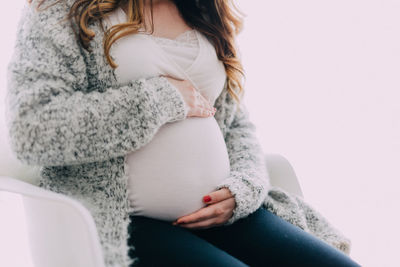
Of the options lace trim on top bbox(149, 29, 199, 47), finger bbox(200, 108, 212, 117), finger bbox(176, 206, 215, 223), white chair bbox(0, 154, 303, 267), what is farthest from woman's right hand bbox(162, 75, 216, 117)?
white chair bbox(0, 154, 303, 267)

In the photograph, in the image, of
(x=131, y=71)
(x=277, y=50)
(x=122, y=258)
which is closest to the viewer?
(x=122, y=258)

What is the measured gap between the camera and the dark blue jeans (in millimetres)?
681

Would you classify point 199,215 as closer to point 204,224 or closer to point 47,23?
point 204,224

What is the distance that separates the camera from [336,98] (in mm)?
1726

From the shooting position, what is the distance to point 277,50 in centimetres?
Answer: 171

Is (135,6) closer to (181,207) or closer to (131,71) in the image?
(131,71)

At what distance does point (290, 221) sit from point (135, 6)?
709 mm

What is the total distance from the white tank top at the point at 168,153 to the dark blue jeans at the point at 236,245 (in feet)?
0.18

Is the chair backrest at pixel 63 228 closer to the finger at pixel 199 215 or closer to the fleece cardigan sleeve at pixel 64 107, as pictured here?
the fleece cardigan sleeve at pixel 64 107

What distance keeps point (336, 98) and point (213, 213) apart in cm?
120

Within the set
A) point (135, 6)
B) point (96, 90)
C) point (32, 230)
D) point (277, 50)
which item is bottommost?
point (32, 230)

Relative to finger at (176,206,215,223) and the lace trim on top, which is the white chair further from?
Result: the lace trim on top

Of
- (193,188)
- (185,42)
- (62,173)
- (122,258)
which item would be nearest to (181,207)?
(193,188)

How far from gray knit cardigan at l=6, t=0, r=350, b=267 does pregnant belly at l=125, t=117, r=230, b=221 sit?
26 mm
